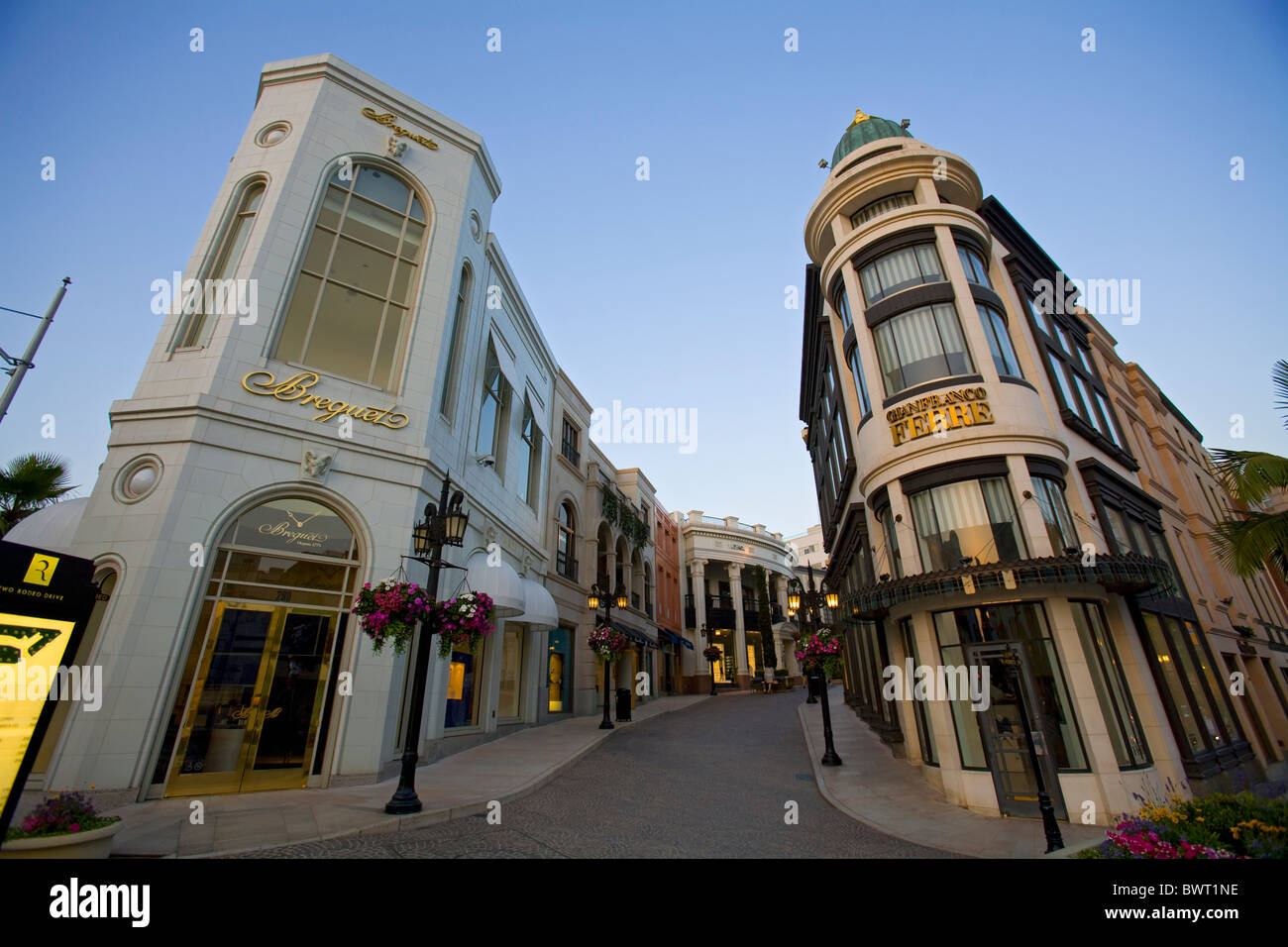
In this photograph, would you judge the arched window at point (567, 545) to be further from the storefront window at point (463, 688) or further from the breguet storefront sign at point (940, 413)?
the breguet storefront sign at point (940, 413)

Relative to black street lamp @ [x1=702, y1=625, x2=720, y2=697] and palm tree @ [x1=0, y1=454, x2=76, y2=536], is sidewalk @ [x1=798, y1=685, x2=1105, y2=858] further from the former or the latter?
black street lamp @ [x1=702, y1=625, x2=720, y2=697]

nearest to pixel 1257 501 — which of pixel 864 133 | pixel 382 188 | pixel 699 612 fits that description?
pixel 864 133

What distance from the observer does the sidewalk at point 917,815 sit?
738 centimetres

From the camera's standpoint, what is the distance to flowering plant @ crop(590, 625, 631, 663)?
65.4 feet

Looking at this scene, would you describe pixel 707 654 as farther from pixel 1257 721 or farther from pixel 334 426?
pixel 334 426

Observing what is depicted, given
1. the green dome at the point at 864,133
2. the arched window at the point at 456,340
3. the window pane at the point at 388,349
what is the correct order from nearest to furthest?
the window pane at the point at 388,349 → the arched window at the point at 456,340 → the green dome at the point at 864,133

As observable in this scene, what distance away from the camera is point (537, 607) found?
17.6 meters

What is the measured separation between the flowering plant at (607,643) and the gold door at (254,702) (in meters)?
11.1

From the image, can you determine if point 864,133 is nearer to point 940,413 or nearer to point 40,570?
point 940,413

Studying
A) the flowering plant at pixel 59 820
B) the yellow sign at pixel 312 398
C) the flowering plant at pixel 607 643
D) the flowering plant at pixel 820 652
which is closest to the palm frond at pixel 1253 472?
the flowering plant at pixel 820 652

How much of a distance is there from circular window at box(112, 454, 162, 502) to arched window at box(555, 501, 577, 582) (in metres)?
15.6
